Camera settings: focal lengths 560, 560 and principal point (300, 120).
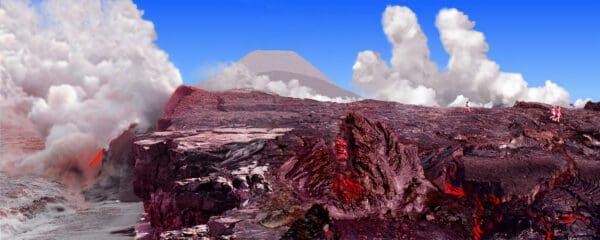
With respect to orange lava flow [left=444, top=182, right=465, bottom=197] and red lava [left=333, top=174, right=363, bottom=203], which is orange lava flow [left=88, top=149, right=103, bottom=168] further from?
orange lava flow [left=444, top=182, right=465, bottom=197]

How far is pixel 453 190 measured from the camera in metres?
17.4

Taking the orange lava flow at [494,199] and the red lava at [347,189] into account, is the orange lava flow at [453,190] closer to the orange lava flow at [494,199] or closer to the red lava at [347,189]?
the orange lava flow at [494,199]

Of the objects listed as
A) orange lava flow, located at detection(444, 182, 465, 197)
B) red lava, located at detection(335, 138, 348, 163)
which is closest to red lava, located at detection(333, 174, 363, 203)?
red lava, located at detection(335, 138, 348, 163)

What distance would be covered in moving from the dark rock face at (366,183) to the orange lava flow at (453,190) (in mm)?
32

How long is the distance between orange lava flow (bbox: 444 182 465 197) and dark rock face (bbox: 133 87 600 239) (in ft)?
0.10

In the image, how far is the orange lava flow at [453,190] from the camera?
17.1 metres

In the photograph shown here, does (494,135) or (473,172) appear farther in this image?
(494,135)

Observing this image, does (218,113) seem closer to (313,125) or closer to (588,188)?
(313,125)

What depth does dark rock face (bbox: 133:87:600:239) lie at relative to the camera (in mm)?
14617

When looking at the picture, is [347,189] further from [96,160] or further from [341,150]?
[96,160]

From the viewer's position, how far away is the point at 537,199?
57.3 feet

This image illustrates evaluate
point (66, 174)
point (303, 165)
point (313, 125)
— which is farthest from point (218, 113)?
point (66, 174)

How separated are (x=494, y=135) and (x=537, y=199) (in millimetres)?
6041

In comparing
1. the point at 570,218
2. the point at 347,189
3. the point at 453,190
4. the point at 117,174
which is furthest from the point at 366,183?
the point at 117,174
